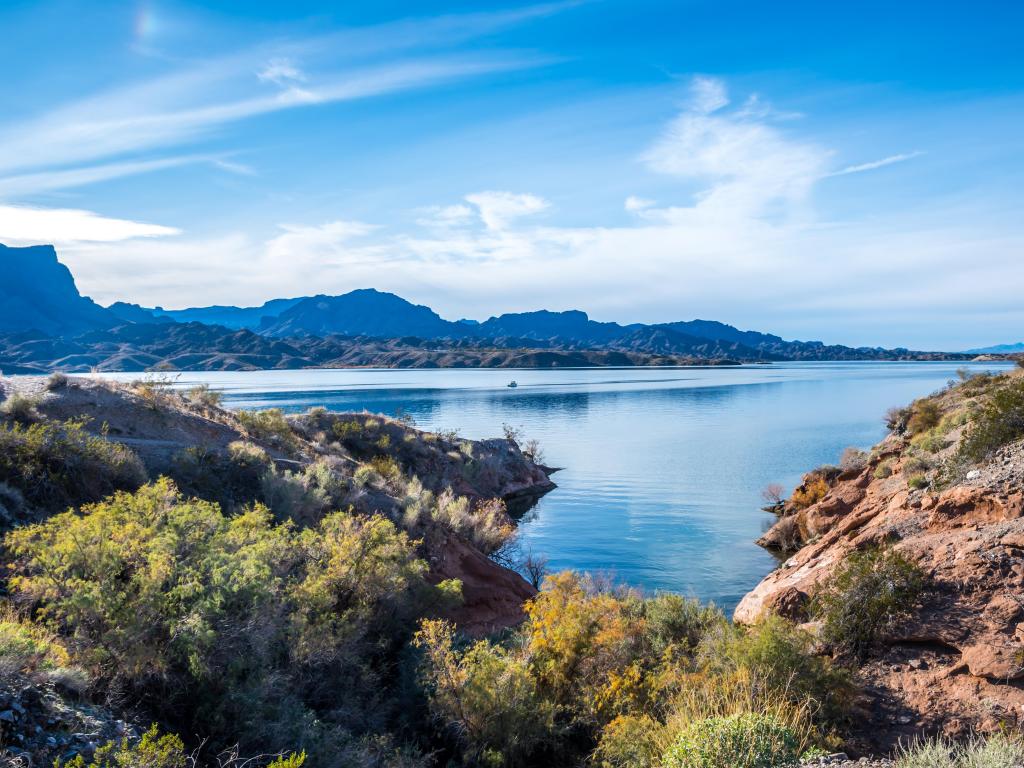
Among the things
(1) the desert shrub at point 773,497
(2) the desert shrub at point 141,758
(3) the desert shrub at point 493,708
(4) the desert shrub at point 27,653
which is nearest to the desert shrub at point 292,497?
(3) the desert shrub at point 493,708

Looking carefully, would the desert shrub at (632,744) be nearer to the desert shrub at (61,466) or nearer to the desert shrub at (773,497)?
the desert shrub at (61,466)

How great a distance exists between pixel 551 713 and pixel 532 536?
21.1m

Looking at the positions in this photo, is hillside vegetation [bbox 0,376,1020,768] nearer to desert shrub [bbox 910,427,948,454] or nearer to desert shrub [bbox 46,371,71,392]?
desert shrub [bbox 910,427,948,454]

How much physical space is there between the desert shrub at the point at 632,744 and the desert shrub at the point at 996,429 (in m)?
10.6

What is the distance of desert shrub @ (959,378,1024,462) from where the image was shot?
14.1 metres

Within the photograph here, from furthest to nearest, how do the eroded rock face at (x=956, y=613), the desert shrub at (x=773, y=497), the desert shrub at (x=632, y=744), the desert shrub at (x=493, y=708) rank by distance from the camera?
the desert shrub at (x=773, y=497) < the desert shrub at (x=493, y=708) < the eroded rock face at (x=956, y=613) < the desert shrub at (x=632, y=744)

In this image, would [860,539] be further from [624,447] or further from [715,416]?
[715,416]

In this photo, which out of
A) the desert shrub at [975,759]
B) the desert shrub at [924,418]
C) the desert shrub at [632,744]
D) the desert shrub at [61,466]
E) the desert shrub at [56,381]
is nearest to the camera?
the desert shrub at [975,759]

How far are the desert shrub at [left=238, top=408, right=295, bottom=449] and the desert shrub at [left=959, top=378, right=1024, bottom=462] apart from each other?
68.2 ft

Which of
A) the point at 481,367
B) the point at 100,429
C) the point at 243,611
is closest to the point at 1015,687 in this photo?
the point at 243,611

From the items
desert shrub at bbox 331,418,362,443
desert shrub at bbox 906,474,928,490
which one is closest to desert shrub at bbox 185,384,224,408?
desert shrub at bbox 331,418,362,443

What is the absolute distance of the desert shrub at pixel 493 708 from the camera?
8969mm

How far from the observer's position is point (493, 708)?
9.12 metres

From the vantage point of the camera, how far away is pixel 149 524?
382 inches
